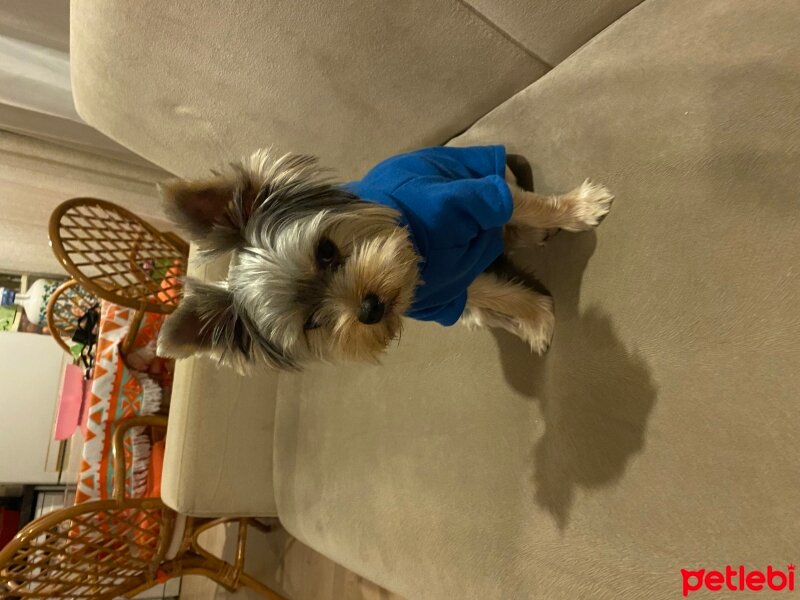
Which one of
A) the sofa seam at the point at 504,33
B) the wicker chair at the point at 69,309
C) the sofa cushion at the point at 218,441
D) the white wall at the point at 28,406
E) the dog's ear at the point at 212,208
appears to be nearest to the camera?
the dog's ear at the point at 212,208

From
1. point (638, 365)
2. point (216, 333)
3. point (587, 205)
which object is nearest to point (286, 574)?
point (216, 333)

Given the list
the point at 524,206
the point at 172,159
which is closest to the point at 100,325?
the point at 172,159

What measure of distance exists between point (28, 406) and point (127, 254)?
101 cm

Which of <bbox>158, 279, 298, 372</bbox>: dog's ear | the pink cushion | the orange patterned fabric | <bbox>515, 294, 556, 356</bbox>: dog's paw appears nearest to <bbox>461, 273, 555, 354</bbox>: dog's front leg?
<bbox>515, 294, 556, 356</bbox>: dog's paw

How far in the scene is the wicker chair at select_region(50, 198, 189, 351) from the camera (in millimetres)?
2244

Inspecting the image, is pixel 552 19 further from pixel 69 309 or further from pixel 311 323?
pixel 69 309

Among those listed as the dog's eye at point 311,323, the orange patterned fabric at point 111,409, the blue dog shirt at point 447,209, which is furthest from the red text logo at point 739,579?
the orange patterned fabric at point 111,409

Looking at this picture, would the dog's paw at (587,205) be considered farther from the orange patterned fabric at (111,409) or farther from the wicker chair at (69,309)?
the wicker chair at (69,309)

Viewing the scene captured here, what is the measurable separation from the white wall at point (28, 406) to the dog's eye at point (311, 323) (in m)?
2.20

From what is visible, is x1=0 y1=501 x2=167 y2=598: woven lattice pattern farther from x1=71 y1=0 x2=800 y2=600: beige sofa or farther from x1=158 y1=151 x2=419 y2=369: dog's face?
x1=158 y1=151 x2=419 y2=369: dog's face

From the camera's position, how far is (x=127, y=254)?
242 cm

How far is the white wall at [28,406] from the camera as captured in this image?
8.83ft

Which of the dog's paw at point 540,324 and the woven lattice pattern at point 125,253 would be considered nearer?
the dog's paw at point 540,324

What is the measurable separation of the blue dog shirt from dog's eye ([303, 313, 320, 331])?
241 mm
